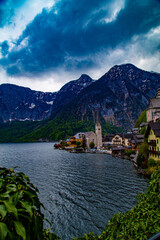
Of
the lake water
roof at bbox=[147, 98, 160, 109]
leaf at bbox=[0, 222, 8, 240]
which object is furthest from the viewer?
roof at bbox=[147, 98, 160, 109]

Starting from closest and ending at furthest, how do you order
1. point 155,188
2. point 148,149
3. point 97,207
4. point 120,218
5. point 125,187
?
point 155,188 < point 120,218 < point 97,207 < point 125,187 < point 148,149

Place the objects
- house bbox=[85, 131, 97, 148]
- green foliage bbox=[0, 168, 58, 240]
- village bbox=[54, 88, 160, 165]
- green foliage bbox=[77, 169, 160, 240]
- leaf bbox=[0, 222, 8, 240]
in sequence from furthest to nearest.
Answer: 1. house bbox=[85, 131, 97, 148]
2. village bbox=[54, 88, 160, 165]
3. green foliage bbox=[77, 169, 160, 240]
4. green foliage bbox=[0, 168, 58, 240]
5. leaf bbox=[0, 222, 8, 240]

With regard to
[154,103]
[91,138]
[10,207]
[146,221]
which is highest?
[154,103]

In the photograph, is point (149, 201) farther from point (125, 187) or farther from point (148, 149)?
point (148, 149)

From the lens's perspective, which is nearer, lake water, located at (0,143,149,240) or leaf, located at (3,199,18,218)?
leaf, located at (3,199,18,218)

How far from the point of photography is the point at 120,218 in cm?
781

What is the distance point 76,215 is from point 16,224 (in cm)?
2040

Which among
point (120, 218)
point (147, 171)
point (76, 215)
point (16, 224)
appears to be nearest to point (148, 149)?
point (147, 171)

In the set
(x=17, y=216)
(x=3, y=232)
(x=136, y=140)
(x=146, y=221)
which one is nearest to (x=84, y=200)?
(x=146, y=221)

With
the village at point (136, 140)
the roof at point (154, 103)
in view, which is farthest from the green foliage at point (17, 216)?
the roof at point (154, 103)

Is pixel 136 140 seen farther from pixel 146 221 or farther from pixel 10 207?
pixel 10 207

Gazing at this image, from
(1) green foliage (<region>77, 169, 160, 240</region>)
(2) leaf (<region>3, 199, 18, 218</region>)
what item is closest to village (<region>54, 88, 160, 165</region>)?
(1) green foliage (<region>77, 169, 160, 240</region>)

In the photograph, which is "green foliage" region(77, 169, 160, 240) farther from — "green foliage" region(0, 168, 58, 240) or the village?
the village

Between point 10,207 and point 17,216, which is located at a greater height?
point 10,207
